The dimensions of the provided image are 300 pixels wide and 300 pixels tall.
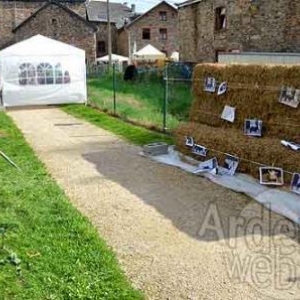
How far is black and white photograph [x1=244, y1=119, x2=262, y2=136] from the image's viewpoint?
7191 mm

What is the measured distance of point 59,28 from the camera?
4147 centimetres

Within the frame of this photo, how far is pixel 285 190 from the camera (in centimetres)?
627

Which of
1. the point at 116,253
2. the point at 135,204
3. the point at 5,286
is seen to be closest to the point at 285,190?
the point at 135,204

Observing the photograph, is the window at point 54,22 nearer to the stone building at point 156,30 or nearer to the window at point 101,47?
the stone building at point 156,30

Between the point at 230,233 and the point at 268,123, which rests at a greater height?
the point at 268,123

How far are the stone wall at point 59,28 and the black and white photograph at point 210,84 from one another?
35.5 metres

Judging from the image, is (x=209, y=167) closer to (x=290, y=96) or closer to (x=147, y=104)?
(x=290, y=96)

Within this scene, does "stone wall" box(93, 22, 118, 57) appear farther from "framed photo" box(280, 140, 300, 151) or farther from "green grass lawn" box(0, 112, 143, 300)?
"green grass lawn" box(0, 112, 143, 300)

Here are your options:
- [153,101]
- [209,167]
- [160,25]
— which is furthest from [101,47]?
[209,167]

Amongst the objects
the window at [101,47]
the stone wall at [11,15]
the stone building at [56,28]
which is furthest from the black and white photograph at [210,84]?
the window at [101,47]

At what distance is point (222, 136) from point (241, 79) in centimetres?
100

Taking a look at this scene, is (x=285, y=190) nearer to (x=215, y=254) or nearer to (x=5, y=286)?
(x=215, y=254)

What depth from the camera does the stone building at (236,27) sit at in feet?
57.9

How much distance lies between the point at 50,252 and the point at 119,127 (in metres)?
7.99
